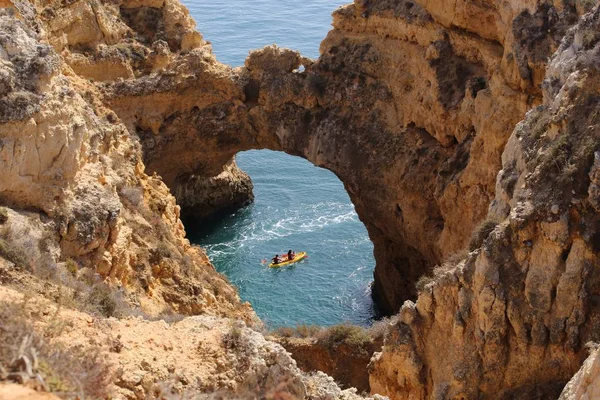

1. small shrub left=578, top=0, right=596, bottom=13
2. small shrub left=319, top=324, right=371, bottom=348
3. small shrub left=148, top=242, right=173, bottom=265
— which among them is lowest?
small shrub left=319, top=324, right=371, bottom=348

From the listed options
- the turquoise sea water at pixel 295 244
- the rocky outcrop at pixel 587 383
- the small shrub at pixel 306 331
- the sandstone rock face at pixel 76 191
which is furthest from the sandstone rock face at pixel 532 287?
the turquoise sea water at pixel 295 244

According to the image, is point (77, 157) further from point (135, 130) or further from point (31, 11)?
point (135, 130)

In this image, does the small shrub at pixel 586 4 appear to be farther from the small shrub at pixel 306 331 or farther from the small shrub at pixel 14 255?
the small shrub at pixel 14 255

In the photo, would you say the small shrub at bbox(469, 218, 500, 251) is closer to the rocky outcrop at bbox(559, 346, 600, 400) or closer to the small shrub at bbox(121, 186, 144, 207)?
the rocky outcrop at bbox(559, 346, 600, 400)

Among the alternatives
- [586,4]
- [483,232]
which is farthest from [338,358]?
[586,4]

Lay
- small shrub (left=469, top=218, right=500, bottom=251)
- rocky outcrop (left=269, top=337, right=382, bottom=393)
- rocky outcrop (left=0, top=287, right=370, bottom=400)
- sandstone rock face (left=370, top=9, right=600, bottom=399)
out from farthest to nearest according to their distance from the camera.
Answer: rocky outcrop (left=269, top=337, right=382, bottom=393) < small shrub (left=469, top=218, right=500, bottom=251) < sandstone rock face (left=370, top=9, right=600, bottom=399) < rocky outcrop (left=0, top=287, right=370, bottom=400)

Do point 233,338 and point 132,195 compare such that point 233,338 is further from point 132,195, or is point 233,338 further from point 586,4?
point 586,4

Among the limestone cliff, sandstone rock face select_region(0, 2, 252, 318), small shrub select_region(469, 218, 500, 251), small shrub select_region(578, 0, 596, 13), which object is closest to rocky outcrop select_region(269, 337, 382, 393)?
sandstone rock face select_region(0, 2, 252, 318)
